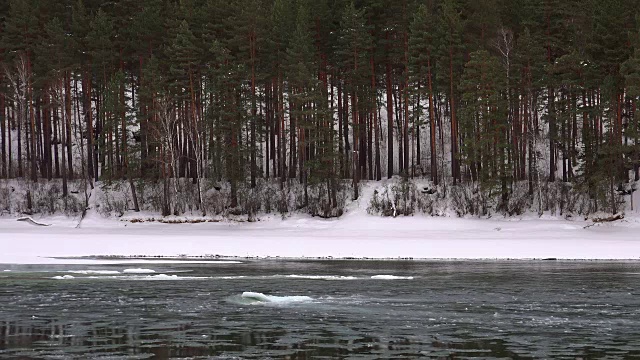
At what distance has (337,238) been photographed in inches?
1832

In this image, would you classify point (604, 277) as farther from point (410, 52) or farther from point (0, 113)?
point (0, 113)

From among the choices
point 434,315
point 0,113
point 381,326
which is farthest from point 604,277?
point 0,113

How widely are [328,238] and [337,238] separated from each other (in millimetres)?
494

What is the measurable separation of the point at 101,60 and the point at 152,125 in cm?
890

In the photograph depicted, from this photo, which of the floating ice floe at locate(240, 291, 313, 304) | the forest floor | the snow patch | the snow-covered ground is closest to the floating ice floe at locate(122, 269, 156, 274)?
the snow-covered ground

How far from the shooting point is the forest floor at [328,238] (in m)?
40.4

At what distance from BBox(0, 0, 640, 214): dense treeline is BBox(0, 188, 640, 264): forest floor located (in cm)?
255

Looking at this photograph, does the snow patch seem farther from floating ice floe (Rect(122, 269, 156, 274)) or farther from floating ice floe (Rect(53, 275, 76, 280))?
floating ice floe (Rect(53, 275, 76, 280))

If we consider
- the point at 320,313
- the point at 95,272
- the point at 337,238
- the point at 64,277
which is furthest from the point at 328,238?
the point at 320,313

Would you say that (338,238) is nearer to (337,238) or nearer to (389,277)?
(337,238)

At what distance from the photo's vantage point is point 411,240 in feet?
149

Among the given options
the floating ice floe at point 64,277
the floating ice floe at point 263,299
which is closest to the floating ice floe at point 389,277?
the floating ice floe at point 263,299

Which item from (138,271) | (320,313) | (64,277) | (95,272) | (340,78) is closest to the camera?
(320,313)

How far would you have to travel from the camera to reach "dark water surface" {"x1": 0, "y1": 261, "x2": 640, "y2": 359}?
1542cm
